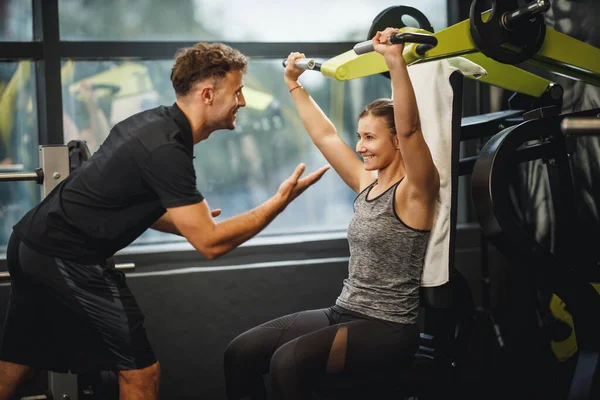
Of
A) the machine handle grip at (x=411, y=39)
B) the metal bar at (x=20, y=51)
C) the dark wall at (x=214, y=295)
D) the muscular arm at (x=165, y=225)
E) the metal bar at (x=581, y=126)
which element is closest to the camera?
the metal bar at (x=581, y=126)

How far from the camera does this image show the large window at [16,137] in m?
3.21

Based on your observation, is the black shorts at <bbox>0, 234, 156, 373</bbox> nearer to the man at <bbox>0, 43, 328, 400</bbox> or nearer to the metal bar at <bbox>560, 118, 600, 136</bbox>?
the man at <bbox>0, 43, 328, 400</bbox>

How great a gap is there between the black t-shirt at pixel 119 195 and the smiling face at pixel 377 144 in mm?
608

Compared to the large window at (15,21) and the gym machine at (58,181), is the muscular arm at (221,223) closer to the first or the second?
the gym machine at (58,181)

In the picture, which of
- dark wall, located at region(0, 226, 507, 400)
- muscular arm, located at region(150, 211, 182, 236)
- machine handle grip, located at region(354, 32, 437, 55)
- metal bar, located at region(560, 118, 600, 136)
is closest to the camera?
metal bar, located at region(560, 118, 600, 136)

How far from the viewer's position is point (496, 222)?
79.4 inches

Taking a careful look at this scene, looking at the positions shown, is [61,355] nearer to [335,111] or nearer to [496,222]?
[496,222]

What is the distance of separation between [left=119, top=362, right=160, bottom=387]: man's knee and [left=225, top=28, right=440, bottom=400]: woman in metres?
0.30

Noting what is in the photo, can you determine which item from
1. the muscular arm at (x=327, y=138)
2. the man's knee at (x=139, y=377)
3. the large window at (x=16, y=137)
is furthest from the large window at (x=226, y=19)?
the man's knee at (x=139, y=377)

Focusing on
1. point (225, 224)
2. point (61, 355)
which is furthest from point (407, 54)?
point (61, 355)

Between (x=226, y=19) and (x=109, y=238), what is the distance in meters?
1.72

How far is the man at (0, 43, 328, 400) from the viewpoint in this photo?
2.05m

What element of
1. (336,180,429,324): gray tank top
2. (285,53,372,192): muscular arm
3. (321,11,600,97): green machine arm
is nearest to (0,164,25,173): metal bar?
(285,53,372,192): muscular arm

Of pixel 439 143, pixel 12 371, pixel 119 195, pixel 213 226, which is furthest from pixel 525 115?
pixel 12 371
